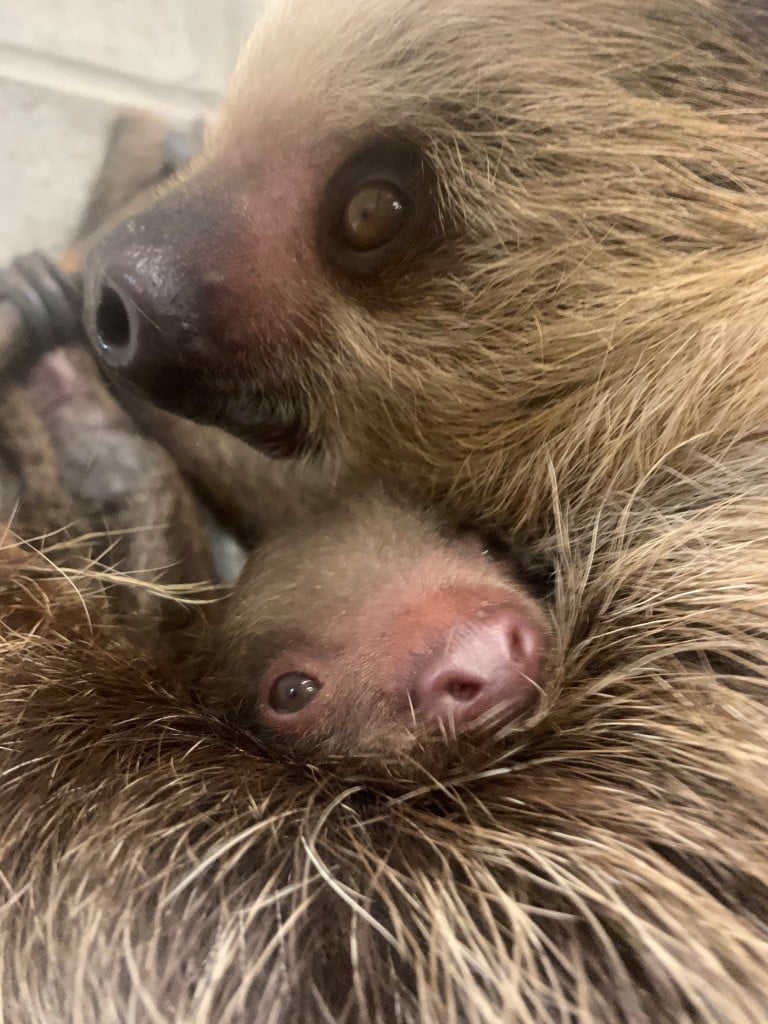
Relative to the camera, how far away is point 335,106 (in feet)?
2.50

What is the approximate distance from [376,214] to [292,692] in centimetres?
38

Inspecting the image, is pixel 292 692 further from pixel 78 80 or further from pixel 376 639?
pixel 78 80

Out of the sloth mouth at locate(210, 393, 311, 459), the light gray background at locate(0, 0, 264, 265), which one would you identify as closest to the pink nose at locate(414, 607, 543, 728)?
the sloth mouth at locate(210, 393, 311, 459)

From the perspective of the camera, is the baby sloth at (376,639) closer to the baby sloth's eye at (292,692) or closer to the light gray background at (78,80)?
the baby sloth's eye at (292,692)

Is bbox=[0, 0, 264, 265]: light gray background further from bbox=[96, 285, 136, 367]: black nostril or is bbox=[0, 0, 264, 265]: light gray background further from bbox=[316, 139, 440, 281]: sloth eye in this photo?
bbox=[316, 139, 440, 281]: sloth eye

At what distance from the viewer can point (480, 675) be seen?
2.12 feet

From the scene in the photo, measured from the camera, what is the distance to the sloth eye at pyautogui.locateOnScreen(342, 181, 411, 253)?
0.74 meters

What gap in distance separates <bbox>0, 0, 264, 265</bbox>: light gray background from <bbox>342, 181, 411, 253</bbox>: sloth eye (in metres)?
0.55

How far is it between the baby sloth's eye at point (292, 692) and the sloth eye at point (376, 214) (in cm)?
34

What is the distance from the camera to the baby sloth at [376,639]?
A: 65 cm

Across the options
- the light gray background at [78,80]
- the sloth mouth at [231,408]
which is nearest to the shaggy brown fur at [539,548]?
the sloth mouth at [231,408]

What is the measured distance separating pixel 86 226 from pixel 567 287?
66 centimetres

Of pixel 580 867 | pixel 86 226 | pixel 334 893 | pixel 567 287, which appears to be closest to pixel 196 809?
pixel 334 893

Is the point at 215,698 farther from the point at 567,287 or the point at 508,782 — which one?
the point at 567,287
